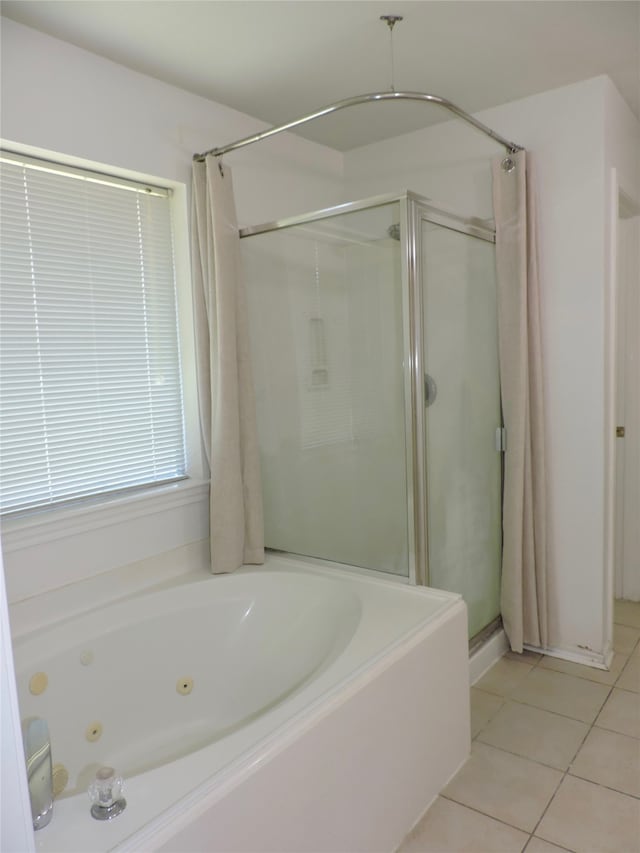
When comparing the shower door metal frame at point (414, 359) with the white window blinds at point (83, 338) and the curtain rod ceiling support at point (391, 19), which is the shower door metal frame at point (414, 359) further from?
the white window blinds at point (83, 338)

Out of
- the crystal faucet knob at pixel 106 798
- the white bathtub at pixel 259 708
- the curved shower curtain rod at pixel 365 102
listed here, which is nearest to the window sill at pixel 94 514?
the white bathtub at pixel 259 708

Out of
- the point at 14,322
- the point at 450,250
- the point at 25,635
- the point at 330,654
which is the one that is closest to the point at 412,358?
the point at 450,250

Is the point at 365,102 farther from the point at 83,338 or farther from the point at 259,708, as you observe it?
the point at 259,708

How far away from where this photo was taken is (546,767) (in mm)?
1987

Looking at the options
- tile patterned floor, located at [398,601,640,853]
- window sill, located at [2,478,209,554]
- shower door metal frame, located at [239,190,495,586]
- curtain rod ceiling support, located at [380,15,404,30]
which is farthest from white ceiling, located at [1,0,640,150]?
tile patterned floor, located at [398,601,640,853]

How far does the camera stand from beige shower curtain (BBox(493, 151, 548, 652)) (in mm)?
2502

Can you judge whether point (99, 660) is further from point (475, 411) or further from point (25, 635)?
point (475, 411)

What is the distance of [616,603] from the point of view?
3234mm

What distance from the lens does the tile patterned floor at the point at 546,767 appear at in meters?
1.70

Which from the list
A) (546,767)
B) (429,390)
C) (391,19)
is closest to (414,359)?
(429,390)

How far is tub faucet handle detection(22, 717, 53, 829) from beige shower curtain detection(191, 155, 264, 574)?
120 cm

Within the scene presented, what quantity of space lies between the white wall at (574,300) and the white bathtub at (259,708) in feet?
2.89

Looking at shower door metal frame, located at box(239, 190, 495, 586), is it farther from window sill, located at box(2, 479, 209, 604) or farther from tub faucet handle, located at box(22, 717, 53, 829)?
tub faucet handle, located at box(22, 717, 53, 829)

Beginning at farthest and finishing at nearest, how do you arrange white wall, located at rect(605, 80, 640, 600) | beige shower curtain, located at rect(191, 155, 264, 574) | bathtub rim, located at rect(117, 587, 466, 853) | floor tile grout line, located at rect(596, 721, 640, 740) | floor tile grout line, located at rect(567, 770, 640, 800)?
1. white wall, located at rect(605, 80, 640, 600)
2. beige shower curtain, located at rect(191, 155, 264, 574)
3. floor tile grout line, located at rect(596, 721, 640, 740)
4. floor tile grout line, located at rect(567, 770, 640, 800)
5. bathtub rim, located at rect(117, 587, 466, 853)
